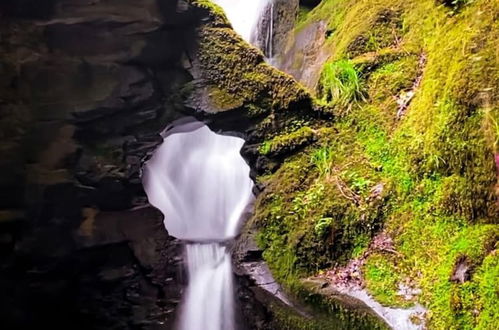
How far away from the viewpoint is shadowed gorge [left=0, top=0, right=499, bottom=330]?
179 inches

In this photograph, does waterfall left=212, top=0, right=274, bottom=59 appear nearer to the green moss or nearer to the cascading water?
the cascading water

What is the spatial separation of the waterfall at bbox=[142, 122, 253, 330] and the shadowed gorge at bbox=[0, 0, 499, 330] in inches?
1.4

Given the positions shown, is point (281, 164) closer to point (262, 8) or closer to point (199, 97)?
point (199, 97)

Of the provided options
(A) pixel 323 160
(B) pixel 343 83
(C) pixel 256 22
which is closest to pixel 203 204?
(A) pixel 323 160

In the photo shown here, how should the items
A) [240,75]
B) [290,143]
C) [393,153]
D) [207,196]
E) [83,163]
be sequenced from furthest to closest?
[207,196], [240,75], [290,143], [83,163], [393,153]

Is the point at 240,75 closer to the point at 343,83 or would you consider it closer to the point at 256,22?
the point at 343,83

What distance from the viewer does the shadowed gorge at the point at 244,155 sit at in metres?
4.55

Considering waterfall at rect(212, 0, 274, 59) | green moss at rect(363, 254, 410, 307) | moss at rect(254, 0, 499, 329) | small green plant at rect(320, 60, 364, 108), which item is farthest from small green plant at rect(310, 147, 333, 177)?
waterfall at rect(212, 0, 274, 59)

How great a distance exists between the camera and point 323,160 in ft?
18.1

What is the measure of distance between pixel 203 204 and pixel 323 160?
2.18m

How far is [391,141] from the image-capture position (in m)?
5.19

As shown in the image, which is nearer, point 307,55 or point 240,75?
point 240,75

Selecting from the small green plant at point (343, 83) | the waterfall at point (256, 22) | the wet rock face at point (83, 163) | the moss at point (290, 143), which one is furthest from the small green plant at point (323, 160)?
the waterfall at point (256, 22)

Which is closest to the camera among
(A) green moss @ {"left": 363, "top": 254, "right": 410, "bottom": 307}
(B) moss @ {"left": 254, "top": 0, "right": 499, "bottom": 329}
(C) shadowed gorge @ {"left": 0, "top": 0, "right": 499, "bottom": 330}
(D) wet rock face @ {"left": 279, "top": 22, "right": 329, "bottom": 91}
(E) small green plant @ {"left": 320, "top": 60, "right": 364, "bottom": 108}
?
(B) moss @ {"left": 254, "top": 0, "right": 499, "bottom": 329}
